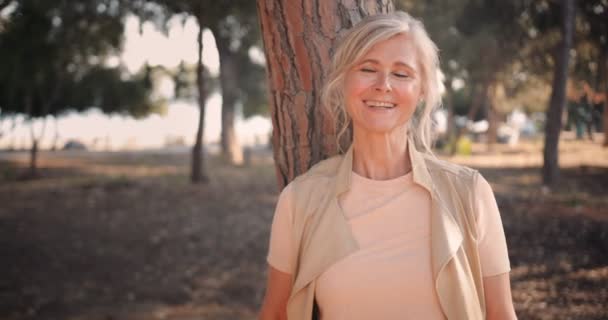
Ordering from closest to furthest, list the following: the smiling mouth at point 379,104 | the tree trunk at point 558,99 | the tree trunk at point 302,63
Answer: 1. the smiling mouth at point 379,104
2. the tree trunk at point 302,63
3. the tree trunk at point 558,99

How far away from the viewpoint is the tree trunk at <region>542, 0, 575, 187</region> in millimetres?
11477

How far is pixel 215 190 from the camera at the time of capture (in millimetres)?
13180

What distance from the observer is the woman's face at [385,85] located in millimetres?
1917

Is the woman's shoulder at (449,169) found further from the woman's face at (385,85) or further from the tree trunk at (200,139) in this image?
the tree trunk at (200,139)

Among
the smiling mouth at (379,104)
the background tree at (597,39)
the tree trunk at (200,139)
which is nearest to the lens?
the smiling mouth at (379,104)

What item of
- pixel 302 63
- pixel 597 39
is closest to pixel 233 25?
pixel 597 39

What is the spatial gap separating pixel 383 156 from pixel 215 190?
11.4 m

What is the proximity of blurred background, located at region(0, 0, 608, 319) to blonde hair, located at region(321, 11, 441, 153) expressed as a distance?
476 millimetres

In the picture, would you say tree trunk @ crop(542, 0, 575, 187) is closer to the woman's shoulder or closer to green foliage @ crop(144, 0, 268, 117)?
green foliage @ crop(144, 0, 268, 117)

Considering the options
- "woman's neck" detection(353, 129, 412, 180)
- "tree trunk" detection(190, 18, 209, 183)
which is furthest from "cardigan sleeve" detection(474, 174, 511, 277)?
"tree trunk" detection(190, 18, 209, 183)

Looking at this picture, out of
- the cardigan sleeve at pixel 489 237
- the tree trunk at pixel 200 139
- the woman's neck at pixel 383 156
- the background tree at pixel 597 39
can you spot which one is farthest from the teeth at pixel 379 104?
the tree trunk at pixel 200 139

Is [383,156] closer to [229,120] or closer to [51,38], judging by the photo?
[51,38]

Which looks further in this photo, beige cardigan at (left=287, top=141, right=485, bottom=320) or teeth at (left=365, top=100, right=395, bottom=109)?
teeth at (left=365, top=100, right=395, bottom=109)

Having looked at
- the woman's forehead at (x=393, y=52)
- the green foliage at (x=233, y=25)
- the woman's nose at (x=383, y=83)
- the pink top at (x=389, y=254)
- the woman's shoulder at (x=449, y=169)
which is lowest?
the pink top at (x=389, y=254)
